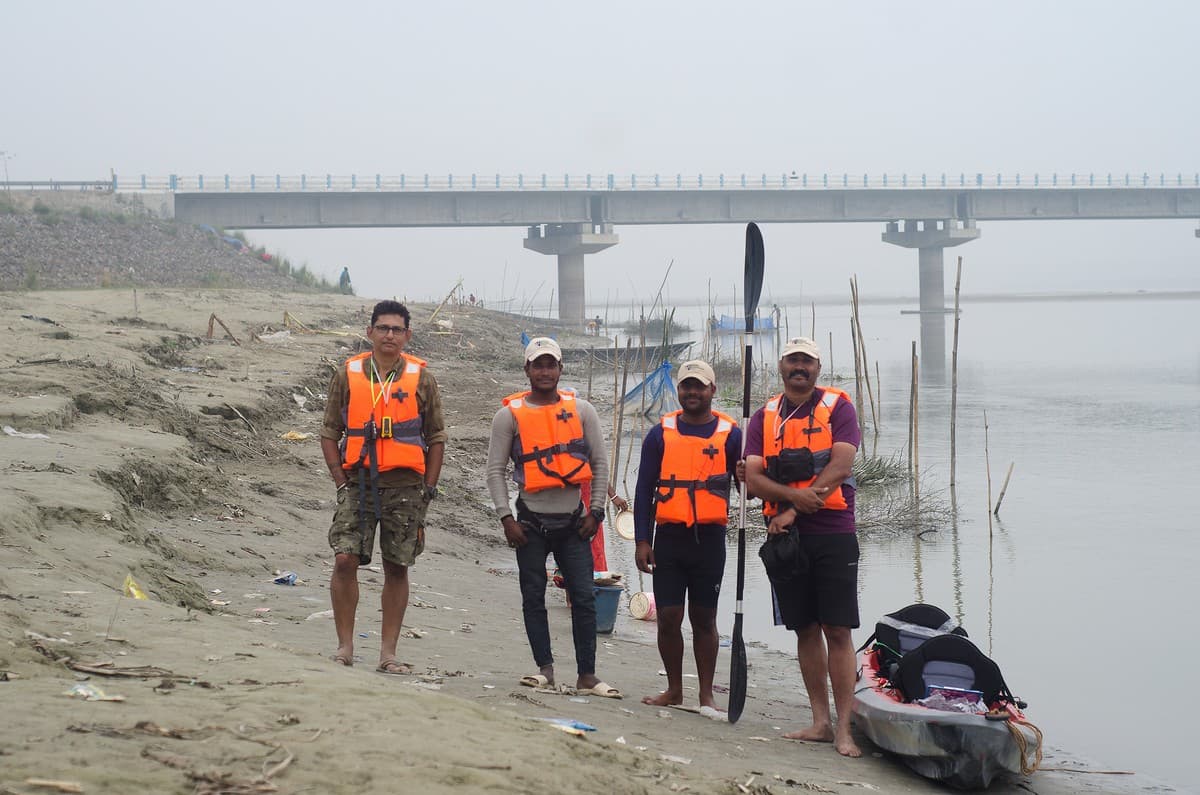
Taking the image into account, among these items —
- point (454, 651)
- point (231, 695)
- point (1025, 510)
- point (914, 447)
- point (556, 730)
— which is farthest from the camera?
point (1025, 510)

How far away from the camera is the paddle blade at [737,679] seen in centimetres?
586

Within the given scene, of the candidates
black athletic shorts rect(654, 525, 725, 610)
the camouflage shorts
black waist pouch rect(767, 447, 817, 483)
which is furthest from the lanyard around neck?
black waist pouch rect(767, 447, 817, 483)

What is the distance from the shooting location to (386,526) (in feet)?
18.7

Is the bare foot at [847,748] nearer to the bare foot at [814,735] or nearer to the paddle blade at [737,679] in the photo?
the bare foot at [814,735]

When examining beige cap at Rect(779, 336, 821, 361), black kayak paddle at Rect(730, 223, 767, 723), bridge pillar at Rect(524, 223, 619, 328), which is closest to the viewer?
beige cap at Rect(779, 336, 821, 361)

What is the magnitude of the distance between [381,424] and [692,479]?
1401 mm

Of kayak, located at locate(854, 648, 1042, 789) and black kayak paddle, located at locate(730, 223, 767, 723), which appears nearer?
kayak, located at locate(854, 648, 1042, 789)

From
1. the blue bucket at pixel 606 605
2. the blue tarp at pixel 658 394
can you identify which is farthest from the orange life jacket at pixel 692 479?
the blue tarp at pixel 658 394

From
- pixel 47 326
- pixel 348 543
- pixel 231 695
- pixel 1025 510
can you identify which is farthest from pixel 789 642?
pixel 47 326

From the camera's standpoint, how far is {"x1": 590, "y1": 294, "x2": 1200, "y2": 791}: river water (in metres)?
8.03

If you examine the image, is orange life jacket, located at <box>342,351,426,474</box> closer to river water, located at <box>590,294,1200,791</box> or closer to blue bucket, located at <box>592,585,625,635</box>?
blue bucket, located at <box>592,585,625,635</box>

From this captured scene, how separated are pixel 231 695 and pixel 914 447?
10.6 meters

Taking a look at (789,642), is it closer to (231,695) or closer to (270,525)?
(270,525)

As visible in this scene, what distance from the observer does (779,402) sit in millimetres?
5633
